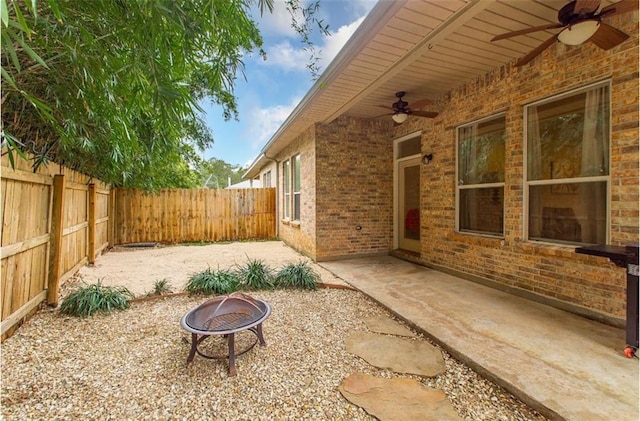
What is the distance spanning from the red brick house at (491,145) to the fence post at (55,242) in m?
3.76

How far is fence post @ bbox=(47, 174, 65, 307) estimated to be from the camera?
355 cm

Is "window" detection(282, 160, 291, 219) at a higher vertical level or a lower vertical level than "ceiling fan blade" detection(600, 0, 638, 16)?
lower

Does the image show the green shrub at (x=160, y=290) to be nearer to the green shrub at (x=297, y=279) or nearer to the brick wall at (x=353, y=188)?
the green shrub at (x=297, y=279)

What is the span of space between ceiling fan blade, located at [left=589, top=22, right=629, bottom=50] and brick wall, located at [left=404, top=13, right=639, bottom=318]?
0.31 metres

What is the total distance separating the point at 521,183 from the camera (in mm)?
3830

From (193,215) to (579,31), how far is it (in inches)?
391

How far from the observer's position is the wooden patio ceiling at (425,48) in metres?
2.69

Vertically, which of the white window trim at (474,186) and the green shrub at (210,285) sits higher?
the white window trim at (474,186)

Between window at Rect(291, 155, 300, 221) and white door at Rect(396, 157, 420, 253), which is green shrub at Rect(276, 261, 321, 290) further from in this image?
window at Rect(291, 155, 300, 221)

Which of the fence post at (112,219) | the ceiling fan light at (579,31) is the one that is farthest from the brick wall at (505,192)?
the fence post at (112,219)

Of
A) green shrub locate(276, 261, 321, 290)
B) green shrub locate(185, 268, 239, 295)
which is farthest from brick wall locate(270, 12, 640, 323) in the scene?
green shrub locate(185, 268, 239, 295)

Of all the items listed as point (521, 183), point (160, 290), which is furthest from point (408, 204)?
point (160, 290)

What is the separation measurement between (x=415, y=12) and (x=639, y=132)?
2450 mm

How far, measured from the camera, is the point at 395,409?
1885 millimetres
